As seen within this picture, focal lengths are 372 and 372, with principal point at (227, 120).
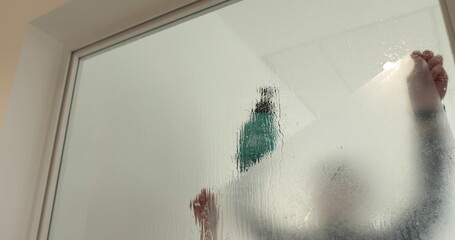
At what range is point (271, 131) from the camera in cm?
87

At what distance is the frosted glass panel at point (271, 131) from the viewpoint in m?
0.72

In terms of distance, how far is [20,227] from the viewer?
1.08m

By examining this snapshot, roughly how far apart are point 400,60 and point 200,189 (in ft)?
1.80

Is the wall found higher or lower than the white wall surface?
higher

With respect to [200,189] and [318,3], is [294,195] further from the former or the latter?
[318,3]

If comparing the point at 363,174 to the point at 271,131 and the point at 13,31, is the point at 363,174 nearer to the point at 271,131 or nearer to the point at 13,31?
the point at 271,131

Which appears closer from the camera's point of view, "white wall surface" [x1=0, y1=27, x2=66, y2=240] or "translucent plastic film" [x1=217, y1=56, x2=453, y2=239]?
"translucent plastic film" [x1=217, y1=56, x2=453, y2=239]

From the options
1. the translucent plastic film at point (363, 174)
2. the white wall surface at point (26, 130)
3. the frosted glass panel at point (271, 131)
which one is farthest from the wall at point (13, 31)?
the translucent plastic film at point (363, 174)

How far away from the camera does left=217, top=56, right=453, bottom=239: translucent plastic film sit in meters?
0.68

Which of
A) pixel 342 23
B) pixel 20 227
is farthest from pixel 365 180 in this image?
pixel 20 227

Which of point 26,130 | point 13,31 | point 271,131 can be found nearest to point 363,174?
point 271,131

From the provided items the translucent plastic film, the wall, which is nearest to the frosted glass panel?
the translucent plastic film

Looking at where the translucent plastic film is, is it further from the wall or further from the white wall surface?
the wall

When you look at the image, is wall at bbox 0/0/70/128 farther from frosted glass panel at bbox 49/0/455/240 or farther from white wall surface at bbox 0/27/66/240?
frosted glass panel at bbox 49/0/455/240
